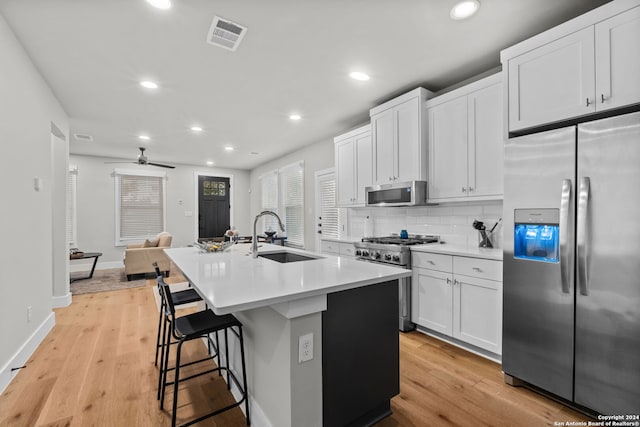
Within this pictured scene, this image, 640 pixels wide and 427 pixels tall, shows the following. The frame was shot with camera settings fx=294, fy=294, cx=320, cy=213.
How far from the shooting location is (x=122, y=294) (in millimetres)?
4770

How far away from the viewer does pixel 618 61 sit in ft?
5.67

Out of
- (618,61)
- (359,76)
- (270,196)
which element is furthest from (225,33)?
(270,196)

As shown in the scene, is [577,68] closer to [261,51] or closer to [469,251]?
[469,251]

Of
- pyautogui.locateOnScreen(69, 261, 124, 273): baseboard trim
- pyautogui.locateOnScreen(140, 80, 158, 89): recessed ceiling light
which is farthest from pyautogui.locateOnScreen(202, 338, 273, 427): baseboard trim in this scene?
pyautogui.locateOnScreen(69, 261, 124, 273): baseboard trim

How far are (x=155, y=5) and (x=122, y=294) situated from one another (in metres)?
4.43

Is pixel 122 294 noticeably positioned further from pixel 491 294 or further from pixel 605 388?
pixel 605 388

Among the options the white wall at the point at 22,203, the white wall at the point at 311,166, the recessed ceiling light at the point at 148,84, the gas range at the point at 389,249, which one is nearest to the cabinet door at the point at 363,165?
the gas range at the point at 389,249

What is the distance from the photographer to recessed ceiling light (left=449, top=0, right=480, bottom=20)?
6.42 feet

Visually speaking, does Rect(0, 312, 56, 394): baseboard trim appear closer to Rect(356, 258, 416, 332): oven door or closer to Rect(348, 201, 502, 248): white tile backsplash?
Rect(356, 258, 416, 332): oven door

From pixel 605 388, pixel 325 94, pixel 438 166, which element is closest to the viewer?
pixel 605 388

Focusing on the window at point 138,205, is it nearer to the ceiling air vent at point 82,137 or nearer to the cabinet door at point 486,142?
the ceiling air vent at point 82,137

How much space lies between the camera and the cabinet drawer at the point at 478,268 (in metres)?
2.35

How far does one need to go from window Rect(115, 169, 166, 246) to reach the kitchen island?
6.54 meters

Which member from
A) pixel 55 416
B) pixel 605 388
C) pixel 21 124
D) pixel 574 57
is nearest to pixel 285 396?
pixel 55 416
